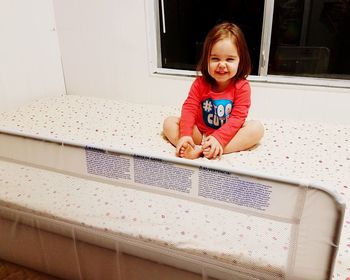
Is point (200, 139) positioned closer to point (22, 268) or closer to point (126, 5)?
point (22, 268)

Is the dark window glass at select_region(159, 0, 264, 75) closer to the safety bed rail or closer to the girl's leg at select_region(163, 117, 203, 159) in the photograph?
the girl's leg at select_region(163, 117, 203, 159)

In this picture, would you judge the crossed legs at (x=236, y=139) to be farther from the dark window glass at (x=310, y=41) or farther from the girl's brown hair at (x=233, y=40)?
the dark window glass at (x=310, y=41)

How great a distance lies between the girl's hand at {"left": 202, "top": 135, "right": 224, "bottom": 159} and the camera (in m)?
1.14

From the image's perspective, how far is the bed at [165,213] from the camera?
2.00ft

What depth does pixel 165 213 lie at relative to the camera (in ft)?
2.64

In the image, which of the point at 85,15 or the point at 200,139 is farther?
the point at 85,15

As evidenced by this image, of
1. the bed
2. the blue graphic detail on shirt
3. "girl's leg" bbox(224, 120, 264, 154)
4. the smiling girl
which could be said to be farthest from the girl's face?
the bed

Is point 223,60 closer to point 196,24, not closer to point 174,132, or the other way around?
point 174,132

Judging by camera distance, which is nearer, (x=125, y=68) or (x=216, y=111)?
(x=216, y=111)

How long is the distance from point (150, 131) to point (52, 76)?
102 cm

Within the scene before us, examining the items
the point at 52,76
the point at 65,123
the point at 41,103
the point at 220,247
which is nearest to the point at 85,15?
the point at 52,76

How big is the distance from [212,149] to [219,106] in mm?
229

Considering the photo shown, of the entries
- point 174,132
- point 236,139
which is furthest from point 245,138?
point 174,132

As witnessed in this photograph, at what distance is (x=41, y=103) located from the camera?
6.22 ft
